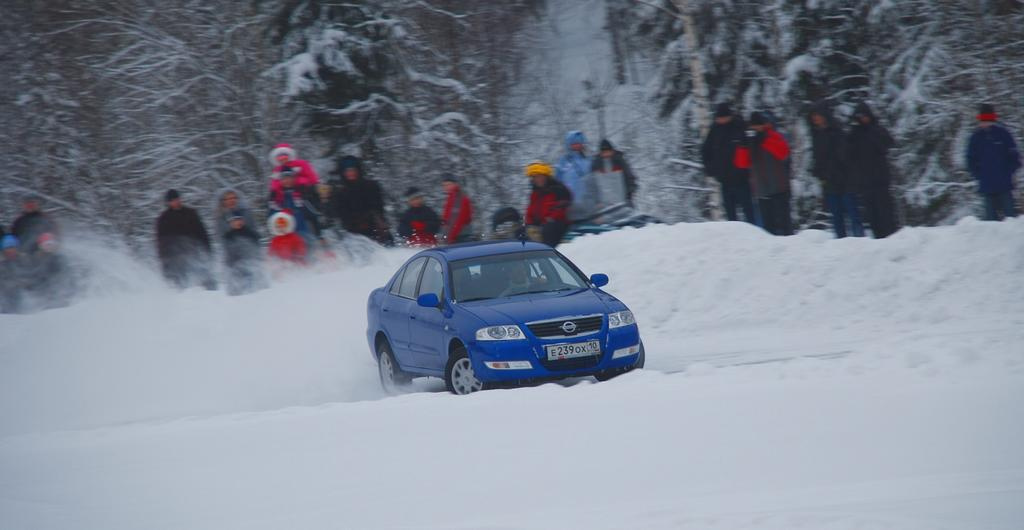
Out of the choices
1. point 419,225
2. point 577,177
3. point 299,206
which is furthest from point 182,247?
point 577,177

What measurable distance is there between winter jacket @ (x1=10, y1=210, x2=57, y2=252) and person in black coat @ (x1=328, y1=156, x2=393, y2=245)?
4005 mm

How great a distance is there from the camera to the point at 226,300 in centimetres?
1617

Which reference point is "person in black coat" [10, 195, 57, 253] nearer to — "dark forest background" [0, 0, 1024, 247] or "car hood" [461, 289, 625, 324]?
"dark forest background" [0, 0, 1024, 247]

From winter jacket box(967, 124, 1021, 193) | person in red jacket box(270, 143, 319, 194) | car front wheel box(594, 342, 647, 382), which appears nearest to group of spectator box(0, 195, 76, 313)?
person in red jacket box(270, 143, 319, 194)

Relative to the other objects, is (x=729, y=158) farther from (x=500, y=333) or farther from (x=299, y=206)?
(x=500, y=333)

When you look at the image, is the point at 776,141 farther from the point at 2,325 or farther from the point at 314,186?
the point at 2,325

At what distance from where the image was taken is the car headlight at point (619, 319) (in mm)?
10500

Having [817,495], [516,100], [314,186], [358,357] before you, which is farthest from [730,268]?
[516,100]

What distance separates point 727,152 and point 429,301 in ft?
21.3

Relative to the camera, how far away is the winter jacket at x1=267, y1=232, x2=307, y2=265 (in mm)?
16953

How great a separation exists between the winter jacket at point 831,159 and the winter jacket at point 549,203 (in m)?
3.51

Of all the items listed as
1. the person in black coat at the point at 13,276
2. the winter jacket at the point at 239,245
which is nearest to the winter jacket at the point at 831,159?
the winter jacket at the point at 239,245

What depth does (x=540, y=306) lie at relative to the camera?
1064 centimetres

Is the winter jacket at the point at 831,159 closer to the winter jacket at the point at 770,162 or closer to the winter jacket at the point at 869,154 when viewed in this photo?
Result: the winter jacket at the point at 869,154
